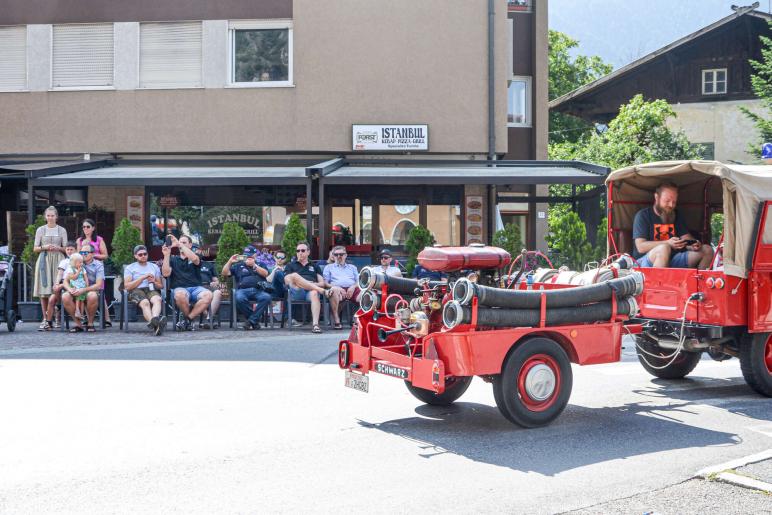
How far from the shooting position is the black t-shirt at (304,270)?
15.4 metres

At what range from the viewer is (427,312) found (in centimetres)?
772

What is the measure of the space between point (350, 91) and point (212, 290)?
24.2 feet

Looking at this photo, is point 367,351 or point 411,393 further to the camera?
point 411,393

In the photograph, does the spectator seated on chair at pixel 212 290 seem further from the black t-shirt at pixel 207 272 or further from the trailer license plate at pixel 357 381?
the trailer license plate at pixel 357 381

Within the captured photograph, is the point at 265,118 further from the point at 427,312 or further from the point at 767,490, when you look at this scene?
the point at 767,490

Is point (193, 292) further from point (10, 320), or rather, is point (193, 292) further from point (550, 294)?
point (550, 294)

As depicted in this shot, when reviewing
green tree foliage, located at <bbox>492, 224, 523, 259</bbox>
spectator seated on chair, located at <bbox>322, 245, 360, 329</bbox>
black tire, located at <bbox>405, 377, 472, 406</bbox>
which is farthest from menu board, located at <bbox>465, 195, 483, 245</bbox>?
black tire, located at <bbox>405, 377, 472, 406</bbox>

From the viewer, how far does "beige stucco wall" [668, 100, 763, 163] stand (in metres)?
36.4

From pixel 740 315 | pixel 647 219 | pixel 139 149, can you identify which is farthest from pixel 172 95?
pixel 740 315

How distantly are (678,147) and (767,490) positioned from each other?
92.3 feet

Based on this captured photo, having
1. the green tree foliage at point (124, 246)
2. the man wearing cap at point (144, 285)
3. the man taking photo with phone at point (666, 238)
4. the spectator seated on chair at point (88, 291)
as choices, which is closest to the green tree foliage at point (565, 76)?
the green tree foliage at point (124, 246)

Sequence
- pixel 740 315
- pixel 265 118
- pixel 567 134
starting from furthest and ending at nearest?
pixel 567 134 < pixel 265 118 < pixel 740 315

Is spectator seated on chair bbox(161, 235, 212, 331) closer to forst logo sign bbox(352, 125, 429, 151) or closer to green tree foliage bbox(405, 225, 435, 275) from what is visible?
green tree foliage bbox(405, 225, 435, 275)

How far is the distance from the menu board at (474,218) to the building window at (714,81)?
20.0m
